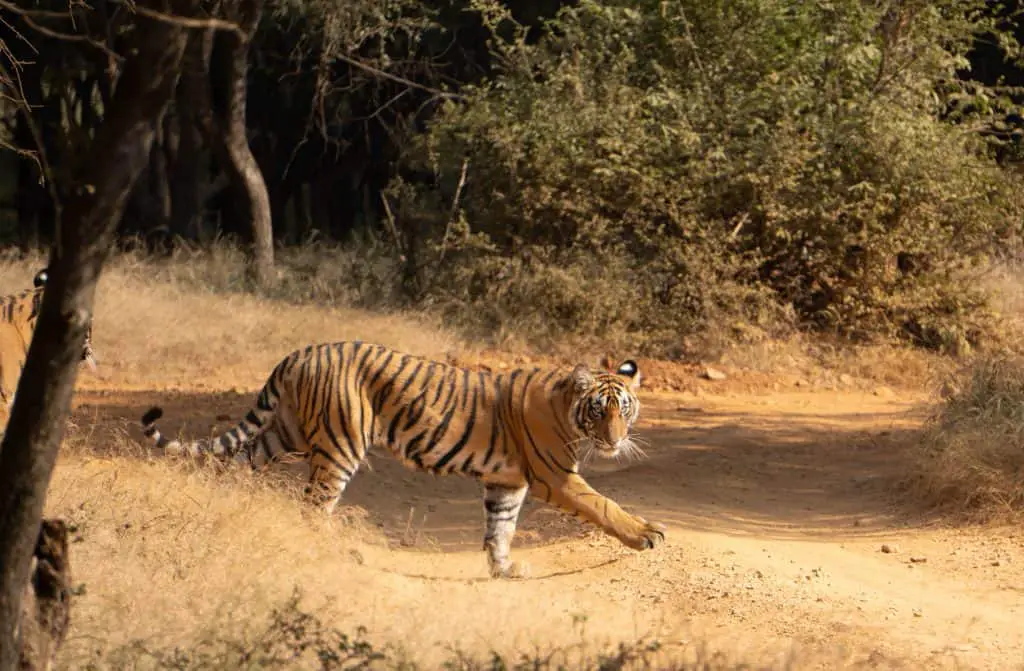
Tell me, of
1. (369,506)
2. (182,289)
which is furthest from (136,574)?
(182,289)

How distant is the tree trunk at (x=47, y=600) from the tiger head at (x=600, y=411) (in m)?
3.24

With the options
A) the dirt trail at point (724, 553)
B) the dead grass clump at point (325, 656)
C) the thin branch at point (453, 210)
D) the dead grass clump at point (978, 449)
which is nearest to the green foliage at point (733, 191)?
the thin branch at point (453, 210)

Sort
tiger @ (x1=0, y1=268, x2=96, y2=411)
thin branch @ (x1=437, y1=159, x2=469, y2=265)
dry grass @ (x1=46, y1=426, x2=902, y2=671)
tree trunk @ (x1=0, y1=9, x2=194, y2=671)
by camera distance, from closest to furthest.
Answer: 1. tree trunk @ (x1=0, y1=9, x2=194, y2=671)
2. dry grass @ (x1=46, y1=426, x2=902, y2=671)
3. tiger @ (x1=0, y1=268, x2=96, y2=411)
4. thin branch @ (x1=437, y1=159, x2=469, y2=265)

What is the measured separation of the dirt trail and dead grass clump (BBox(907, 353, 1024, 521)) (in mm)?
243

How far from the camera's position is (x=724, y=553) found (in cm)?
754

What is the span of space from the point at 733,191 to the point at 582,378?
7.17 metres

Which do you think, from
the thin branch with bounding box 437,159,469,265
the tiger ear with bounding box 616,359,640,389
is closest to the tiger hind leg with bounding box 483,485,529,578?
the tiger ear with bounding box 616,359,640,389

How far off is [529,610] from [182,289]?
9212mm

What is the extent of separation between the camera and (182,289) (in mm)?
14453

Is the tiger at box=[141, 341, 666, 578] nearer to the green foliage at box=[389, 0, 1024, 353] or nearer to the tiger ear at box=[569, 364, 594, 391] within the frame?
the tiger ear at box=[569, 364, 594, 391]

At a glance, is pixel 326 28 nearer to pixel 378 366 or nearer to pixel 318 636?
pixel 378 366

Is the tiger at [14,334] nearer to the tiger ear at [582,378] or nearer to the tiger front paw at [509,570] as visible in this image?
the tiger front paw at [509,570]

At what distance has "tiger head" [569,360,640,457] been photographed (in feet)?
24.1

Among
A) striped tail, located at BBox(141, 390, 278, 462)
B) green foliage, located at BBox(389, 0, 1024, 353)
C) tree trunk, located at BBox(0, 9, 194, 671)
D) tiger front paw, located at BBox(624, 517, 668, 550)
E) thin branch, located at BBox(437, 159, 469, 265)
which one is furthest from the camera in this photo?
thin branch, located at BBox(437, 159, 469, 265)
